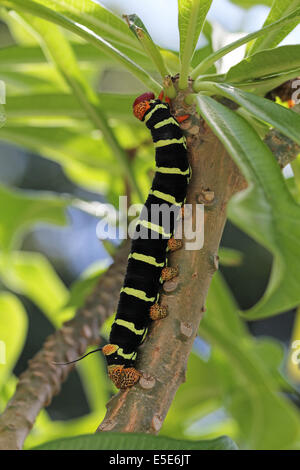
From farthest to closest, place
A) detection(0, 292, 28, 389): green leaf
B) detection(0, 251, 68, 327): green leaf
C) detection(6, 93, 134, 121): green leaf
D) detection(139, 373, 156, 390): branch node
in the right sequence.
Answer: detection(0, 251, 68, 327): green leaf
detection(0, 292, 28, 389): green leaf
detection(6, 93, 134, 121): green leaf
detection(139, 373, 156, 390): branch node

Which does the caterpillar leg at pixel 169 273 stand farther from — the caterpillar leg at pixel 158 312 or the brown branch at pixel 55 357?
the brown branch at pixel 55 357

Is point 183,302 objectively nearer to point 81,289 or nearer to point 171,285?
point 171,285

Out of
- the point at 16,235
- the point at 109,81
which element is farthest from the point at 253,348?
the point at 109,81

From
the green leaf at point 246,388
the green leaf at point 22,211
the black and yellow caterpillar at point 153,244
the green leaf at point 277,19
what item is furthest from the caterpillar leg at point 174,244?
the green leaf at point 22,211

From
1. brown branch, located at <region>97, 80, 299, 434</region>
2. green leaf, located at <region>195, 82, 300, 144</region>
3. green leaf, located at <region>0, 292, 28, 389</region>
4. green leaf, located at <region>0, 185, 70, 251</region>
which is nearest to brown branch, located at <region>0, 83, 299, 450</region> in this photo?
brown branch, located at <region>97, 80, 299, 434</region>

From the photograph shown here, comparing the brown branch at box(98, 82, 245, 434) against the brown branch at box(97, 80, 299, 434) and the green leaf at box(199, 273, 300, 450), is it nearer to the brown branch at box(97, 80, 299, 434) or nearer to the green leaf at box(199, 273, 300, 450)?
the brown branch at box(97, 80, 299, 434)

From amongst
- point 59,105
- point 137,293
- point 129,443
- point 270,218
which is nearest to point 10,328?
point 59,105

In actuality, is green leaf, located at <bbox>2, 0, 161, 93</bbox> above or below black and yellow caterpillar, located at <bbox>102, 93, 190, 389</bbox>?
above
